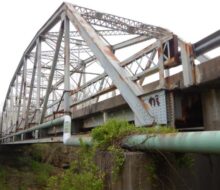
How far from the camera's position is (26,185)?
31875mm

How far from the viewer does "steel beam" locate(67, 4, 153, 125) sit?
302 inches

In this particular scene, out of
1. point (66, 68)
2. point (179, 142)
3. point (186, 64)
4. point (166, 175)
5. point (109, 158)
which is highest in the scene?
point (66, 68)

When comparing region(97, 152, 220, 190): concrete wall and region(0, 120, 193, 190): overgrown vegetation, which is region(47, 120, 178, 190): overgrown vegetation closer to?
region(0, 120, 193, 190): overgrown vegetation

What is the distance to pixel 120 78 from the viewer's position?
27.9 feet

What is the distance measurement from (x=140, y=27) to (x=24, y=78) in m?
15.3

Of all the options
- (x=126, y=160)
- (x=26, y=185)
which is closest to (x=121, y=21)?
(x=126, y=160)

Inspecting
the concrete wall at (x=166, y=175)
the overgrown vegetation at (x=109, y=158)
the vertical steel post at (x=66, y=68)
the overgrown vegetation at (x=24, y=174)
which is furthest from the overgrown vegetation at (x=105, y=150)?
the overgrown vegetation at (x=24, y=174)

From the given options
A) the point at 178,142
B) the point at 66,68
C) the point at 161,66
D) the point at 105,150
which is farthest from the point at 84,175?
the point at 66,68

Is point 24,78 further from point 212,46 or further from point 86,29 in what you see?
point 212,46

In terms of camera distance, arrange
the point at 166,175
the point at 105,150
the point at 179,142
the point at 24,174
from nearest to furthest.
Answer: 1. the point at 179,142
2. the point at 166,175
3. the point at 105,150
4. the point at 24,174

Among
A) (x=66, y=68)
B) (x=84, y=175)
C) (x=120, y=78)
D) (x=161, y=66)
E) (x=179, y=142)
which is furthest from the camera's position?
(x=66, y=68)

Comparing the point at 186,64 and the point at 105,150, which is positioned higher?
the point at 186,64

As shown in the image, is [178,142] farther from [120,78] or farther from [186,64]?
[120,78]

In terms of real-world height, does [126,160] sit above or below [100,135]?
below
